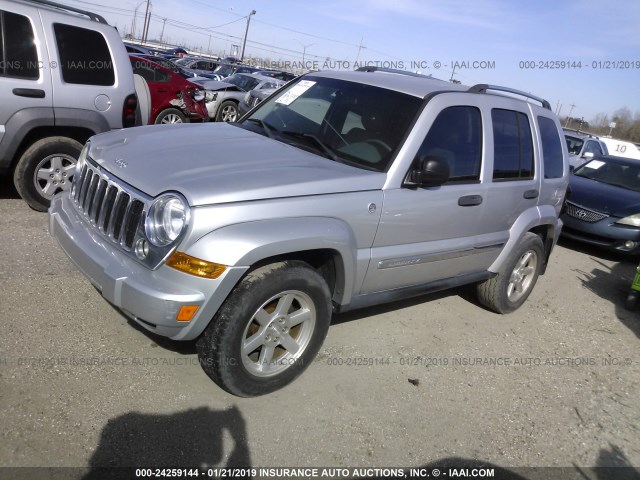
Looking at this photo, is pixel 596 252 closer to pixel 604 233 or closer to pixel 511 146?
pixel 604 233

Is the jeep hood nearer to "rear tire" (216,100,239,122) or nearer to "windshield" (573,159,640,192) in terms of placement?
"windshield" (573,159,640,192)

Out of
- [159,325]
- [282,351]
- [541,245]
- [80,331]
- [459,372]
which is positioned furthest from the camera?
[541,245]

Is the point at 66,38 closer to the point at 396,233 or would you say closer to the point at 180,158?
the point at 180,158

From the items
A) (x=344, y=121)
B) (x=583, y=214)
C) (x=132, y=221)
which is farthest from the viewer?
(x=583, y=214)

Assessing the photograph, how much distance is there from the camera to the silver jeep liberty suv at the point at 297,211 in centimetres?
271

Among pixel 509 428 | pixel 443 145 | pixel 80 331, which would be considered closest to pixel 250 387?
pixel 80 331

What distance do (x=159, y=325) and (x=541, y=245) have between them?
389cm

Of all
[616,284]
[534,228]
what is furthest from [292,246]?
[616,284]

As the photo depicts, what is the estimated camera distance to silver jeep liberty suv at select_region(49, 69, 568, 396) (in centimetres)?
271

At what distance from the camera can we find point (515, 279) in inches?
201

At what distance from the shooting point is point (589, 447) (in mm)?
3328

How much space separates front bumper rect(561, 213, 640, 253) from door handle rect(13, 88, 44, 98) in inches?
291

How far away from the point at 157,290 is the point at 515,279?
12.1 ft

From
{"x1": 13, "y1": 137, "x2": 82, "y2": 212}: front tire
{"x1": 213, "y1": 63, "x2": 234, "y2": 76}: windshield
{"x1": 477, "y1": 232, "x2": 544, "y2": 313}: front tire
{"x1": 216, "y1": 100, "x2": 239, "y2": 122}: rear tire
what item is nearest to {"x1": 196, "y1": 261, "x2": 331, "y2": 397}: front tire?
{"x1": 477, "y1": 232, "x2": 544, "y2": 313}: front tire
